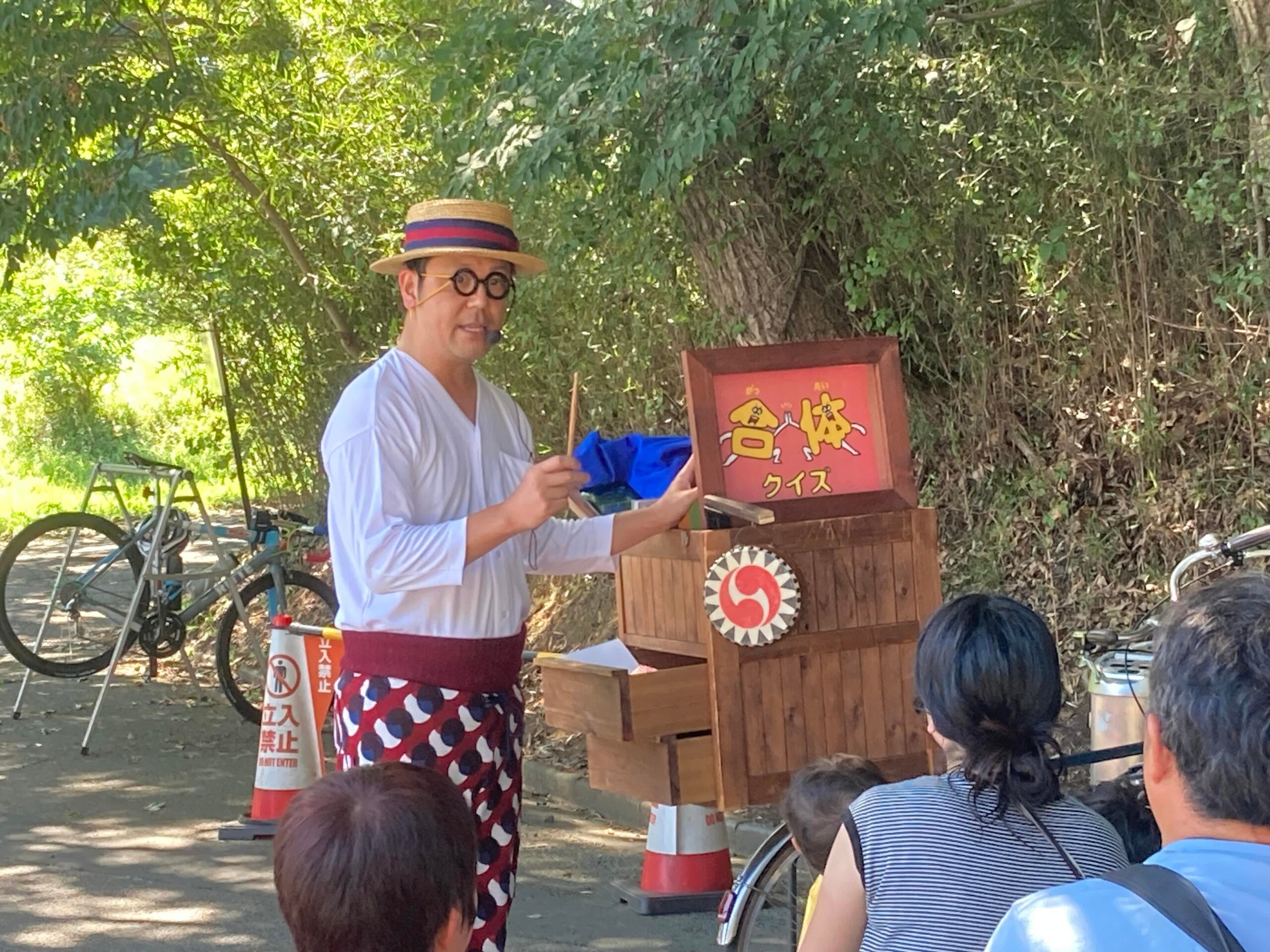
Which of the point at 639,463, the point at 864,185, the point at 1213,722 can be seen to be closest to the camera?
the point at 1213,722

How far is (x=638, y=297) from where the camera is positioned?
843 centimetres

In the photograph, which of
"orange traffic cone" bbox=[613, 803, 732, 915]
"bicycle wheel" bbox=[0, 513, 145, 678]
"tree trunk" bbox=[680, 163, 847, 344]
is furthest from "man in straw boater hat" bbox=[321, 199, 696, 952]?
"bicycle wheel" bbox=[0, 513, 145, 678]

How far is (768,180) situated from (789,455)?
3.58 m

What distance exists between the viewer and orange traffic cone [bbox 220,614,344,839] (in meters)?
6.48

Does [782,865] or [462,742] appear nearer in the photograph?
[462,742]

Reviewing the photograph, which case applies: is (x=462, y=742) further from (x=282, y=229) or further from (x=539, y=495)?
(x=282, y=229)

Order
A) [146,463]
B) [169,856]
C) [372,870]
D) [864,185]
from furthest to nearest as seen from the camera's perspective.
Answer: [146,463] < [864,185] < [169,856] < [372,870]

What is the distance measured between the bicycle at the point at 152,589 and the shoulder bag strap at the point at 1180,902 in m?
7.39

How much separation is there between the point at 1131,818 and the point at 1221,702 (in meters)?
1.37

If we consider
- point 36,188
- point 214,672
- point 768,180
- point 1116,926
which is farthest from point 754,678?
point 214,672

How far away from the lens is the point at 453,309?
3.13 m

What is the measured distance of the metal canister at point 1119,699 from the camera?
12.2 ft

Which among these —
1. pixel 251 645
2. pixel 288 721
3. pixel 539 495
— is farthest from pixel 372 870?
pixel 251 645

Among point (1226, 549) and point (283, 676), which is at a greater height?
point (1226, 549)
